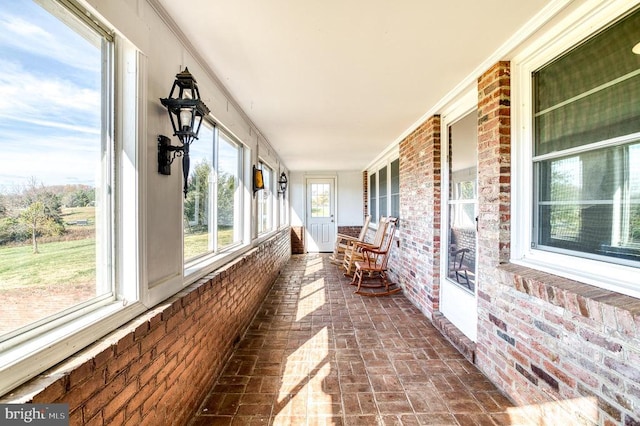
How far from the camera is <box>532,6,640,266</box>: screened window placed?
1.31 meters

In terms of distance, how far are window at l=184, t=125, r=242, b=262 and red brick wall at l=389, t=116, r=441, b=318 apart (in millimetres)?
2079

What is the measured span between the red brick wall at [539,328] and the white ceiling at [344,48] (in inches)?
17.3

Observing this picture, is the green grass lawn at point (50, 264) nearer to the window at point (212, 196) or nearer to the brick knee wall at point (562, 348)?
the window at point (212, 196)

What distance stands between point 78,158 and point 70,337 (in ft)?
2.10

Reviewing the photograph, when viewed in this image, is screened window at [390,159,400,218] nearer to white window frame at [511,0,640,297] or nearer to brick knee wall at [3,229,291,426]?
white window frame at [511,0,640,297]

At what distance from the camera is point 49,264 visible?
1.01 meters

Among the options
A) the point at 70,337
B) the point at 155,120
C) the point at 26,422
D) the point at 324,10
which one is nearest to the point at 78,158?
the point at 155,120

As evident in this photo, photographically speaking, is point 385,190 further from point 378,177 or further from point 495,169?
point 495,169

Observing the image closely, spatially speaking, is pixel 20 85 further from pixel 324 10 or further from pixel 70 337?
pixel 324 10

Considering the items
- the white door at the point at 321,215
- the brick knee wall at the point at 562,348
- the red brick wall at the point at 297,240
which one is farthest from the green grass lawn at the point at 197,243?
the white door at the point at 321,215

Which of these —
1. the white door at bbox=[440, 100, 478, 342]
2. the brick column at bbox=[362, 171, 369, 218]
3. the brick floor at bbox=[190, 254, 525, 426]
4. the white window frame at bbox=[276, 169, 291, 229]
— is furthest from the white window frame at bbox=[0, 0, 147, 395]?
the brick column at bbox=[362, 171, 369, 218]

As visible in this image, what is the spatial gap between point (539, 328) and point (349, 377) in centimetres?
123

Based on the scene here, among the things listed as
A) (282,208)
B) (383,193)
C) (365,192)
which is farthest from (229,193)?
(365,192)

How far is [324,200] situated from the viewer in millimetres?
8148
